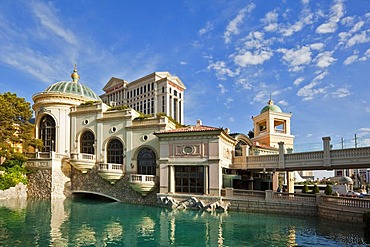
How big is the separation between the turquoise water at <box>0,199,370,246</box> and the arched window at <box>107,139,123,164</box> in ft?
26.6

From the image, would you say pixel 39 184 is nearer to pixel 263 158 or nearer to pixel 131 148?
pixel 131 148

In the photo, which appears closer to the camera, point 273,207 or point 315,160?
point 273,207

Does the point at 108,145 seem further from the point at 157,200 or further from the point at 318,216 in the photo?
the point at 318,216

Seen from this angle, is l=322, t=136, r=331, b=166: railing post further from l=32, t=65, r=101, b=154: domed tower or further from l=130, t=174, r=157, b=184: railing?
l=32, t=65, r=101, b=154: domed tower

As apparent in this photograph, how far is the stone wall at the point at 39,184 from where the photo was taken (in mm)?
28750

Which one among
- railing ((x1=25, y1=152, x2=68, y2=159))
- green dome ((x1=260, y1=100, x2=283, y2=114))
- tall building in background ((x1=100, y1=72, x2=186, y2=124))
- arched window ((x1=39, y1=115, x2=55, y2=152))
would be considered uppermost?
tall building in background ((x1=100, y1=72, x2=186, y2=124))

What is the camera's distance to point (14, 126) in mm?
29391

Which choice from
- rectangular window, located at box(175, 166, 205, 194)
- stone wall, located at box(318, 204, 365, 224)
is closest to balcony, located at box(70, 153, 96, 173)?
rectangular window, located at box(175, 166, 205, 194)

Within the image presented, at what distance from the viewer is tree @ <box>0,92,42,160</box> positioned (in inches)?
1099

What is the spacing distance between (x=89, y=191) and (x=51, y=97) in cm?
1116

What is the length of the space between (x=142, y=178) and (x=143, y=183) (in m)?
0.46

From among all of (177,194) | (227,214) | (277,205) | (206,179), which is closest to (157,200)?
(177,194)

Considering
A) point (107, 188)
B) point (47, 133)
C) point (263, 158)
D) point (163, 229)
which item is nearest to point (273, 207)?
point (263, 158)

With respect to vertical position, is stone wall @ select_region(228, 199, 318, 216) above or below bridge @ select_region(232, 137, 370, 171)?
below
